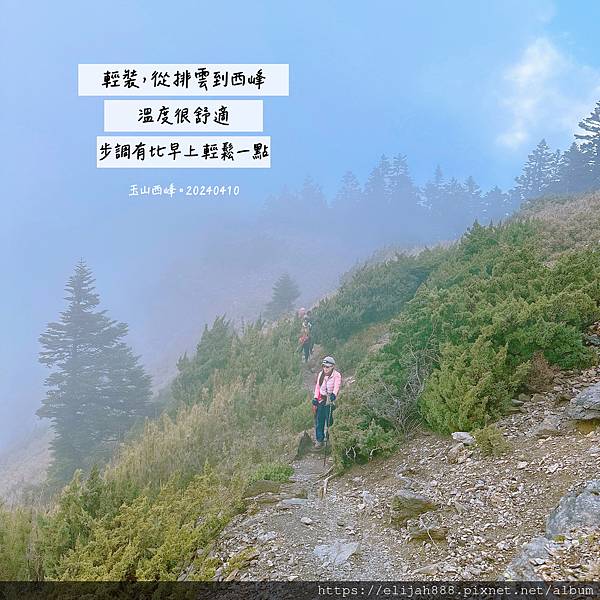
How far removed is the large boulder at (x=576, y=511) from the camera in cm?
385

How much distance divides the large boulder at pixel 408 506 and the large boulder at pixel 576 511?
1.26m

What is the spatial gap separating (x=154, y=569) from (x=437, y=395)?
414cm

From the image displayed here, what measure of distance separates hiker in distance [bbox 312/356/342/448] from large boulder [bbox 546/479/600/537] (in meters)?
4.67

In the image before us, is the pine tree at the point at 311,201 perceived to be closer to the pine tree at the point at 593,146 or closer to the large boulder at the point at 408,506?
the pine tree at the point at 593,146

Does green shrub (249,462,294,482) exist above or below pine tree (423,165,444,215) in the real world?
below

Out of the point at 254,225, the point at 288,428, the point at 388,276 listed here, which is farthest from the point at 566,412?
the point at 254,225

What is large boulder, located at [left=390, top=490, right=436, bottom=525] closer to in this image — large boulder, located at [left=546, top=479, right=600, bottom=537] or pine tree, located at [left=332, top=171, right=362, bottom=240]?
large boulder, located at [left=546, top=479, right=600, bottom=537]

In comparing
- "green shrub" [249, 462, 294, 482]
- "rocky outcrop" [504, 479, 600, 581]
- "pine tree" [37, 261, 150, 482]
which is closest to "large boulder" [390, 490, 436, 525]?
"rocky outcrop" [504, 479, 600, 581]

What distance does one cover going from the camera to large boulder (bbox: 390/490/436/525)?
198 inches

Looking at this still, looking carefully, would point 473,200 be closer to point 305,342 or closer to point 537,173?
point 537,173

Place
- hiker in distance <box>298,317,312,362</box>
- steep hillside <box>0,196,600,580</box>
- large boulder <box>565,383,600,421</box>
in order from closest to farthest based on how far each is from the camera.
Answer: steep hillside <box>0,196,600,580</box>
large boulder <box>565,383,600,421</box>
hiker in distance <box>298,317,312,362</box>

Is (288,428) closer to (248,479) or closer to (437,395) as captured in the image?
(248,479)

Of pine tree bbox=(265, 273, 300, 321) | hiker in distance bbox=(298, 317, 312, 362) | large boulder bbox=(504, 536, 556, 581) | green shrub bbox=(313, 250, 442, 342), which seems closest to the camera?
large boulder bbox=(504, 536, 556, 581)

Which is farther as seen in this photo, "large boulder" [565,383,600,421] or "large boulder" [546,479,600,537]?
"large boulder" [565,383,600,421]
